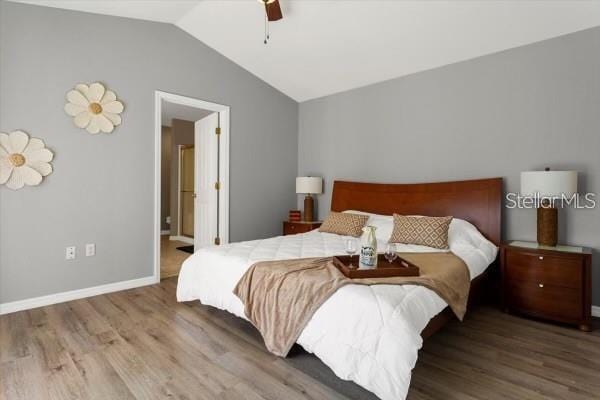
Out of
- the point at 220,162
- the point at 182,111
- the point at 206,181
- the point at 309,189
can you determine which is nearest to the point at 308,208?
the point at 309,189

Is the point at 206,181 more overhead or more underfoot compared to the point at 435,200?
more overhead

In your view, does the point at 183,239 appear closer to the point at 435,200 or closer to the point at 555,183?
the point at 435,200

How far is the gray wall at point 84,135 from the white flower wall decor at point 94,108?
0.23 ft

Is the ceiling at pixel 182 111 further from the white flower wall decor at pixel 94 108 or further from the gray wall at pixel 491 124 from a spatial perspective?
the gray wall at pixel 491 124

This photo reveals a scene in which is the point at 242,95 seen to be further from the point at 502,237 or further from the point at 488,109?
the point at 502,237

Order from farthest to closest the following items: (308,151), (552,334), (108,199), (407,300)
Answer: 1. (308,151)
2. (108,199)
3. (552,334)
4. (407,300)

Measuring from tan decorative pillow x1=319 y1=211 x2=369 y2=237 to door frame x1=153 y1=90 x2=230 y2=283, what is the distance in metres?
1.41

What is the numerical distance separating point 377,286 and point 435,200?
210cm

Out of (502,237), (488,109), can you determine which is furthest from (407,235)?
(488,109)

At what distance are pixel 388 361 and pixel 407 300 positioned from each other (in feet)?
1.13

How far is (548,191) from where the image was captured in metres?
2.61

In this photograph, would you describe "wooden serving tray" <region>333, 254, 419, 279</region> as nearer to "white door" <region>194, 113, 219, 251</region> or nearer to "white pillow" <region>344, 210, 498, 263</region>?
"white pillow" <region>344, 210, 498, 263</region>

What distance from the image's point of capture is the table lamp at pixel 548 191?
2.59 m

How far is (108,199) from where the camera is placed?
3.28m
